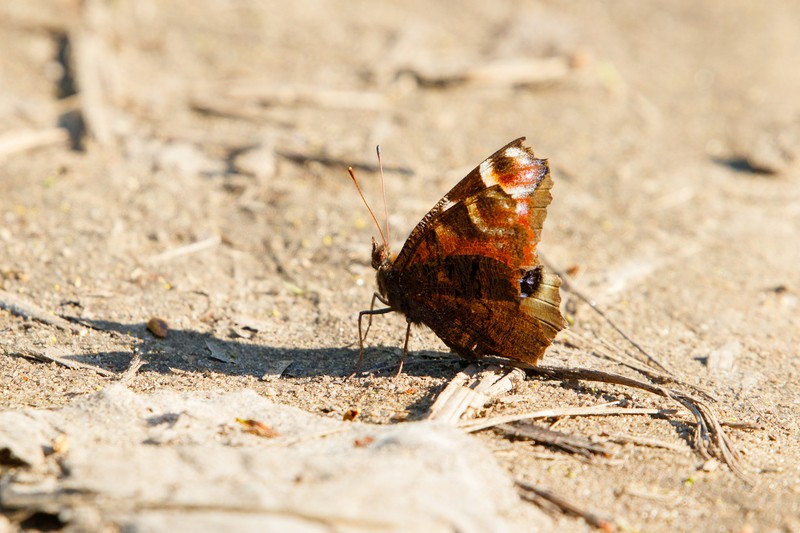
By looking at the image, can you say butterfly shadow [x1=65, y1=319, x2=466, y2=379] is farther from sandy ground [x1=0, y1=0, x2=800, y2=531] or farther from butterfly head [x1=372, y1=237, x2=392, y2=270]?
butterfly head [x1=372, y1=237, x2=392, y2=270]

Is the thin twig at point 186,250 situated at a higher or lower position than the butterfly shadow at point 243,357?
higher

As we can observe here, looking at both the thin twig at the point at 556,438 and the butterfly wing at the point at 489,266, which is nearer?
the thin twig at the point at 556,438

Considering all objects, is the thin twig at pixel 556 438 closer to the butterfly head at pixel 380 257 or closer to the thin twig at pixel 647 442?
the thin twig at pixel 647 442

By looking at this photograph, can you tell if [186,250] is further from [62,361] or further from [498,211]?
[498,211]

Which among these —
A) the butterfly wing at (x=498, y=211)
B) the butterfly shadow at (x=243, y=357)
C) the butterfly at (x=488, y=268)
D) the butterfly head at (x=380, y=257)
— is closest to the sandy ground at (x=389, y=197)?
the butterfly shadow at (x=243, y=357)

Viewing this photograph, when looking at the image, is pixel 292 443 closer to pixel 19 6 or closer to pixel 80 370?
pixel 80 370

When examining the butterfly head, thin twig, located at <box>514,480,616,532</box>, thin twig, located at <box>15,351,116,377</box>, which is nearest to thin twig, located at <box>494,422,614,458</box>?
thin twig, located at <box>514,480,616,532</box>
